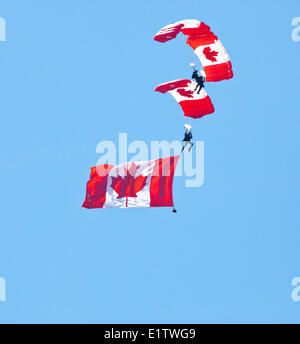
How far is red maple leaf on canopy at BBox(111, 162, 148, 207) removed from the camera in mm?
67312

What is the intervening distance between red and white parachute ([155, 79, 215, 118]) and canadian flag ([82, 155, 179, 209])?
294cm

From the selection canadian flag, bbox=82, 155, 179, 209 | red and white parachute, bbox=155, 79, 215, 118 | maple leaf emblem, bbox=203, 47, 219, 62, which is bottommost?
canadian flag, bbox=82, 155, 179, 209

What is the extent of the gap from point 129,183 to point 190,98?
626cm

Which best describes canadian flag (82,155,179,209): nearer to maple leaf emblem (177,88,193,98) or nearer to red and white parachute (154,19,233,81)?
maple leaf emblem (177,88,193,98)

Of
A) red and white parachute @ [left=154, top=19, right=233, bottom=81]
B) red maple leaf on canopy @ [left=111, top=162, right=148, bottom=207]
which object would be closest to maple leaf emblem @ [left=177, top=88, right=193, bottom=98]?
red and white parachute @ [left=154, top=19, right=233, bottom=81]

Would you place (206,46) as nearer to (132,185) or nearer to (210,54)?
(210,54)

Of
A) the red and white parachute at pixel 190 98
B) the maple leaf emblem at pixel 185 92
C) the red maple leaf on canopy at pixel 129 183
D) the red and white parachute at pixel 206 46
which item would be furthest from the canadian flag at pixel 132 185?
the red and white parachute at pixel 206 46

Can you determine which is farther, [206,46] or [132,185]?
[132,185]

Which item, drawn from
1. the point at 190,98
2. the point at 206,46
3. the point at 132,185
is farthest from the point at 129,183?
the point at 206,46

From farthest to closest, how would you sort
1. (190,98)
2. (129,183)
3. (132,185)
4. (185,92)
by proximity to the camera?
(129,183) → (132,185) → (190,98) → (185,92)

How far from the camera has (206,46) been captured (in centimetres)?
6372
